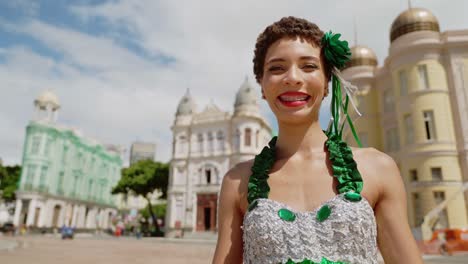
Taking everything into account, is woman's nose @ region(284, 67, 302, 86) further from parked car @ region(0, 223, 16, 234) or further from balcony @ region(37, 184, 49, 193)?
balcony @ region(37, 184, 49, 193)

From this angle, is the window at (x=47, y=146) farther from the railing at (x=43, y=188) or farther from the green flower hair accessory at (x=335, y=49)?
the green flower hair accessory at (x=335, y=49)

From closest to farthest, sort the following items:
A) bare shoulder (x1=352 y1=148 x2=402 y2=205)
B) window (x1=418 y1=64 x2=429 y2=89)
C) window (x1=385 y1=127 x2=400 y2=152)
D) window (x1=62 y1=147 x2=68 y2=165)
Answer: bare shoulder (x1=352 y1=148 x2=402 y2=205)
window (x1=418 y1=64 x2=429 y2=89)
window (x1=385 y1=127 x2=400 y2=152)
window (x1=62 y1=147 x2=68 y2=165)

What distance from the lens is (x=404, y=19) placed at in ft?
69.5

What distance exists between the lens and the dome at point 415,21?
2072 centimetres

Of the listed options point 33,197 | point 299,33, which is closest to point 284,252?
point 299,33

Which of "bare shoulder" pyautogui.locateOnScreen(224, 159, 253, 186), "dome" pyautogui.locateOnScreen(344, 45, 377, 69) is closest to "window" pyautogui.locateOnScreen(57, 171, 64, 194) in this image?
"dome" pyautogui.locateOnScreen(344, 45, 377, 69)

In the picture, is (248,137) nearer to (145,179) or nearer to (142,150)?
(145,179)

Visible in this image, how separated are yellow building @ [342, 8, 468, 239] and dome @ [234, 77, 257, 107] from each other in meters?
17.5

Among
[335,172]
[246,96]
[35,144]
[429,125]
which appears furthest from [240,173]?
[35,144]

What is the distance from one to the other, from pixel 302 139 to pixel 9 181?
53049 mm

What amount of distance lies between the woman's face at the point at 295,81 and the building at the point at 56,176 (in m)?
47.3

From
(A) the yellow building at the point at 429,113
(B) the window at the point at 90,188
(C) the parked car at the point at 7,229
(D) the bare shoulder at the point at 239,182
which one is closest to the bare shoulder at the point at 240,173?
(D) the bare shoulder at the point at 239,182

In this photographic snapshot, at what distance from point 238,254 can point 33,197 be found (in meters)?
47.2

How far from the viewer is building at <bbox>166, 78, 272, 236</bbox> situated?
119ft
